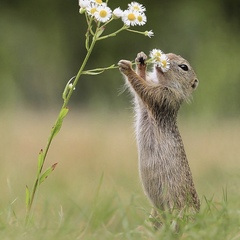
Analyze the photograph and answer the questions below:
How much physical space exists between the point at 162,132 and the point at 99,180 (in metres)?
0.59

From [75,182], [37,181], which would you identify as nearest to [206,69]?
[75,182]

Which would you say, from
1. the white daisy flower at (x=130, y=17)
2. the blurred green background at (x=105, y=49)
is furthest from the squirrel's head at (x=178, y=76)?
the blurred green background at (x=105, y=49)

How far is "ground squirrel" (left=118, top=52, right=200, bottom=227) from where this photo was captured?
5578 millimetres

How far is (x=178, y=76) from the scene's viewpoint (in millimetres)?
6156

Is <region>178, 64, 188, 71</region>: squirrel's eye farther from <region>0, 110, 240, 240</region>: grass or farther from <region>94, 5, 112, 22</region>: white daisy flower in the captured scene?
<region>94, 5, 112, 22</region>: white daisy flower

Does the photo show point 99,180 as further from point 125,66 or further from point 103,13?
point 103,13

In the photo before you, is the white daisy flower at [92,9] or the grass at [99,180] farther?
the white daisy flower at [92,9]

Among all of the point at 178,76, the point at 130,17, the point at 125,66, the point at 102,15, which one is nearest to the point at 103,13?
the point at 102,15

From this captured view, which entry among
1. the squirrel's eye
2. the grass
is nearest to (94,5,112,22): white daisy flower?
the grass

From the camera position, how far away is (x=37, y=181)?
180 inches

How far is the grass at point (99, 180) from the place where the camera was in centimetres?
407

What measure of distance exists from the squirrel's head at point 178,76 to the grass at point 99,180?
79 centimetres

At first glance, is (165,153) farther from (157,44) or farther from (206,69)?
(157,44)

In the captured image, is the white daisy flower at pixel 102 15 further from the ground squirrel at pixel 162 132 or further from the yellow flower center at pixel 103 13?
the ground squirrel at pixel 162 132
